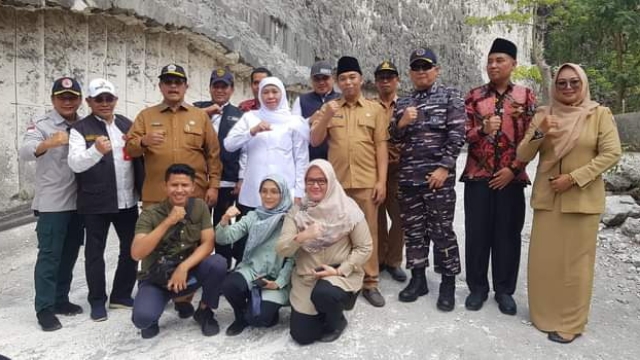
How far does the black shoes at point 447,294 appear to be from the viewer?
10.8 feet

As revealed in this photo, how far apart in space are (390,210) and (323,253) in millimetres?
1176

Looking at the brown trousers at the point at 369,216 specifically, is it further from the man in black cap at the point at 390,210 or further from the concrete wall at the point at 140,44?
the concrete wall at the point at 140,44

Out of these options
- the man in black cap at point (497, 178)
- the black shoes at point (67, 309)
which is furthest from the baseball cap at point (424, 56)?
the black shoes at point (67, 309)

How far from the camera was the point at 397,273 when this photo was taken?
12.7 ft

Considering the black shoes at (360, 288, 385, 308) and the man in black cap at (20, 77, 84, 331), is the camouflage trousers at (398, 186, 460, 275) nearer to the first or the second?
the black shoes at (360, 288, 385, 308)

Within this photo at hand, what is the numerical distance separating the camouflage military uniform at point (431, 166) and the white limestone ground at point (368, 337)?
1.22 feet

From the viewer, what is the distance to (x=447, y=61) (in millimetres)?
17031

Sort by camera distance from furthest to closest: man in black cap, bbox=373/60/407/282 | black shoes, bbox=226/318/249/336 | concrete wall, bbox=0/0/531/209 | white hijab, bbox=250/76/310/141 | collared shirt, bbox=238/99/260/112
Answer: concrete wall, bbox=0/0/531/209 → collared shirt, bbox=238/99/260/112 → man in black cap, bbox=373/60/407/282 → white hijab, bbox=250/76/310/141 → black shoes, bbox=226/318/249/336

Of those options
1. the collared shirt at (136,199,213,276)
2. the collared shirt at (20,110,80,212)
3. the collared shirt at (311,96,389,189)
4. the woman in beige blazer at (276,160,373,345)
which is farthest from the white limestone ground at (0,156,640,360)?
the collared shirt at (311,96,389,189)

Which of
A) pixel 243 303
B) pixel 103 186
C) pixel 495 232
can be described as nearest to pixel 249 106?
pixel 103 186

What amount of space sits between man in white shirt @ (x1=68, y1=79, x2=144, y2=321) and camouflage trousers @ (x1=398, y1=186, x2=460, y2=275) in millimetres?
1837

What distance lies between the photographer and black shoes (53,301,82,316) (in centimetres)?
329

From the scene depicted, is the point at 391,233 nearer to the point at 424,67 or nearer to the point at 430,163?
the point at 430,163

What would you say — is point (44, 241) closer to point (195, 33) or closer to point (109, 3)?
point (109, 3)
